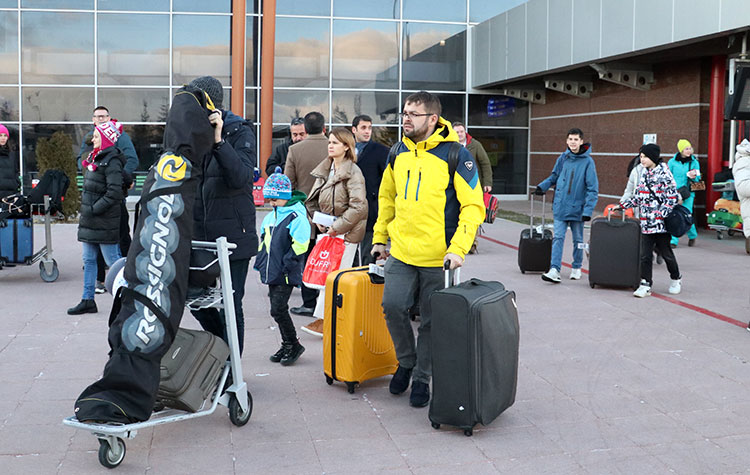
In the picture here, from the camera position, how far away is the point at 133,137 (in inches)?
848

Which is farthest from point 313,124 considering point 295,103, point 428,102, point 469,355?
point 295,103

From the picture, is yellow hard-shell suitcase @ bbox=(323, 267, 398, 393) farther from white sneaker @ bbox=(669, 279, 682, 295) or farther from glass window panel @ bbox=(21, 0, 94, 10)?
glass window panel @ bbox=(21, 0, 94, 10)

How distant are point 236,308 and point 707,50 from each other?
472 inches

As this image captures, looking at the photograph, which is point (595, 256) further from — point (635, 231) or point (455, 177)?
point (455, 177)

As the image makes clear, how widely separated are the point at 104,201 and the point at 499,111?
17.4 m

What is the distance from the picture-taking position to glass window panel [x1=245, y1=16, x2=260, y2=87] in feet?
72.1

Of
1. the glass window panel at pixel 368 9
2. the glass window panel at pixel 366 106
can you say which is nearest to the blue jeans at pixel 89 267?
the glass window panel at pixel 366 106

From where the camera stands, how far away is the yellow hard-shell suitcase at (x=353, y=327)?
17.0ft

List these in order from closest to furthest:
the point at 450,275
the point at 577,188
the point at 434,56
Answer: the point at 450,275, the point at 577,188, the point at 434,56

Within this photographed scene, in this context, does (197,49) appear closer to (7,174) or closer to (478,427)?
(7,174)

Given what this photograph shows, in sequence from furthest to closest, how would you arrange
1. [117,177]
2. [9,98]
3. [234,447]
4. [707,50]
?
[9,98]
[707,50]
[117,177]
[234,447]

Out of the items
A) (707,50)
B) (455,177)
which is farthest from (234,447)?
(707,50)

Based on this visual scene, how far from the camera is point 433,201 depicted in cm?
480

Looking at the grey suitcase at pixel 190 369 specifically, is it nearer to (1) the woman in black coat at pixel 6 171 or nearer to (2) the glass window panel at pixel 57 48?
(1) the woman in black coat at pixel 6 171
